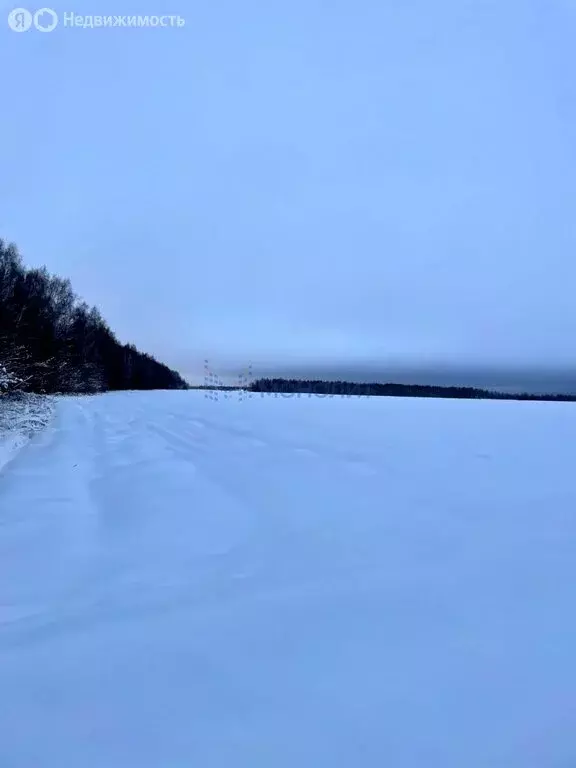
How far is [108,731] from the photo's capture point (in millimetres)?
1801

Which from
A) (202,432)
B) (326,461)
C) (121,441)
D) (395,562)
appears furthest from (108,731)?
(202,432)

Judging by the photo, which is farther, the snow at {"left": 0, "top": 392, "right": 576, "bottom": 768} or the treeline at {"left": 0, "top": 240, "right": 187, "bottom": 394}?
the treeline at {"left": 0, "top": 240, "right": 187, "bottom": 394}

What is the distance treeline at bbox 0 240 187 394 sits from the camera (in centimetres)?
1866

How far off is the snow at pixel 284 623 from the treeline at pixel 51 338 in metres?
8.60

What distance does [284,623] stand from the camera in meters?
2.53

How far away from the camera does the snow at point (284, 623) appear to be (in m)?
1.78

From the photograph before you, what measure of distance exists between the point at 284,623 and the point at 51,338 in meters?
29.9

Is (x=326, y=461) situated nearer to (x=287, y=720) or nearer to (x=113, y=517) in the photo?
(x=113, y=517)

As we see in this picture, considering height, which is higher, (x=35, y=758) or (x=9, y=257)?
(x=9, y=257)

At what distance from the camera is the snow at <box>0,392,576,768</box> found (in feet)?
5.83

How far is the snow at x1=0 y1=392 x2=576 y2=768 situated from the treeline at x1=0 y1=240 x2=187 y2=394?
8.60 m

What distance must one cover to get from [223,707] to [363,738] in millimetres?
602

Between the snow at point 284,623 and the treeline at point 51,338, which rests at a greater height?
the treeline at point 51,338

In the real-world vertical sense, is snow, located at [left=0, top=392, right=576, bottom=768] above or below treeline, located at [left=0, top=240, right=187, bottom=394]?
below
